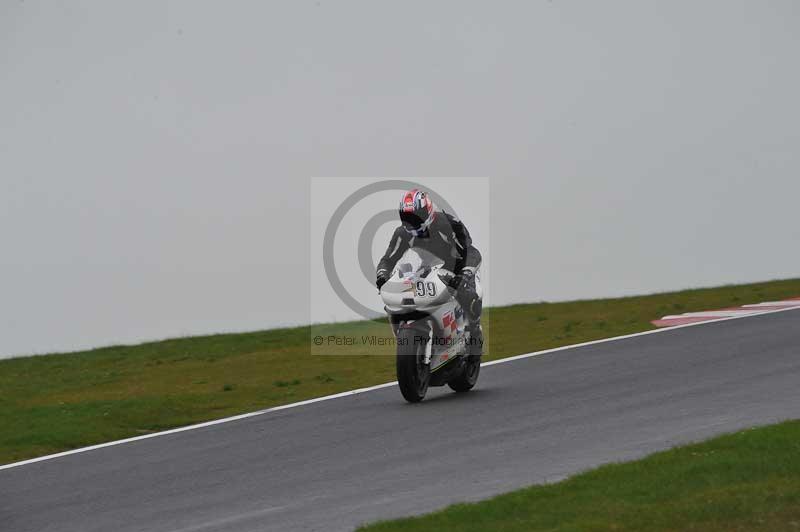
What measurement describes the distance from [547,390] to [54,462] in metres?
4.64

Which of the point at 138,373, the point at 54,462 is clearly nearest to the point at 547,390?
the point at 54,462

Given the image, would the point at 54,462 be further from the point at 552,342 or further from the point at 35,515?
the point at 552,342

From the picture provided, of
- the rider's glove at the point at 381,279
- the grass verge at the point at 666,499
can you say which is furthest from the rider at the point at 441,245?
the grass verge at the point at 666,499

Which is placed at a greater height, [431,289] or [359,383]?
[431,289]

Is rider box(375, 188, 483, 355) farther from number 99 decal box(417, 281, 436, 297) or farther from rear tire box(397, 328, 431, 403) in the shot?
rear tire box(397, 328, 431, 403)

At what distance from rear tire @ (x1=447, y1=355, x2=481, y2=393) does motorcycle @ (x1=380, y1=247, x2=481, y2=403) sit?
25 cm

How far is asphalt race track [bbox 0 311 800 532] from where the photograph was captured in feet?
26.0

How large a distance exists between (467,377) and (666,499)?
5875 mm

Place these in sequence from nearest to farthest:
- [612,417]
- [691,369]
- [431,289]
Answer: [612,417] → [431,289] → [691,369]

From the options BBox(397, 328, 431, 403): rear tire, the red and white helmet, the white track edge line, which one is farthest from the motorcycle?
the white track edge line

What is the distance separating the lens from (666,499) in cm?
671

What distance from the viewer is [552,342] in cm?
1709

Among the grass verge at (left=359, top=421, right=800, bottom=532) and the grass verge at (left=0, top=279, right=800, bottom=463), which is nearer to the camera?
the grass verge at (left=359, top=421, right=800, bottom=532)

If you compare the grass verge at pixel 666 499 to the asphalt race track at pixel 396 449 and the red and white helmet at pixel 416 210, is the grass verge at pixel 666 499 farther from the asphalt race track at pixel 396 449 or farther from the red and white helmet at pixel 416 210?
the red and white helmet at pixel 416 210
